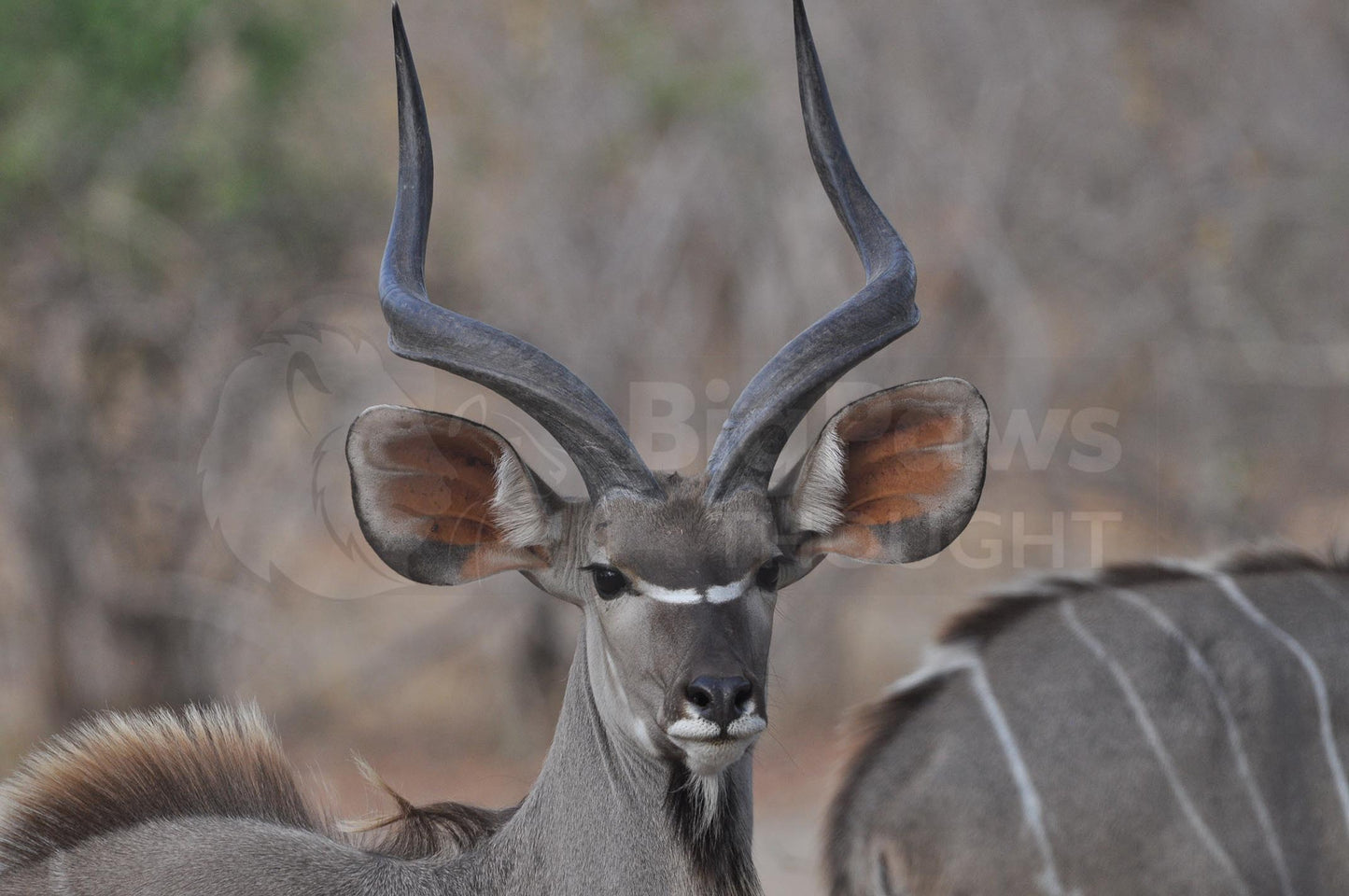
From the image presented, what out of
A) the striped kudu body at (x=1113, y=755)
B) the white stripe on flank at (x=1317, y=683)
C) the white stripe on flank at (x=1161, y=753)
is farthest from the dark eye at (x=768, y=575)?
the white stripe on flank at (x=1317, y=683)

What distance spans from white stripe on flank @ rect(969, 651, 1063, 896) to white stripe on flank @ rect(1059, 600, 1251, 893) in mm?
341

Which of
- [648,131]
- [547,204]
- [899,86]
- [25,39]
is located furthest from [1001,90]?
[25,39]

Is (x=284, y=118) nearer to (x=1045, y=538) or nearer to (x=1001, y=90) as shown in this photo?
(x=1001, y=90)

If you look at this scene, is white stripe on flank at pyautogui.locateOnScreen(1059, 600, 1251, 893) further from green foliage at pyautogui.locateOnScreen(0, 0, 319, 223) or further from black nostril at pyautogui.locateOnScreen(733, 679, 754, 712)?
green foliage at pyautogui.locateOnScreen(0, 0, 319, 223)

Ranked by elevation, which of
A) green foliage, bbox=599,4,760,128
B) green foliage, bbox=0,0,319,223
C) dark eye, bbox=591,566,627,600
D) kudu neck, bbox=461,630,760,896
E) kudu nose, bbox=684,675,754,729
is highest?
green foliage, bbox=599,4,760,128

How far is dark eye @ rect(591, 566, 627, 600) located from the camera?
246 centimetres

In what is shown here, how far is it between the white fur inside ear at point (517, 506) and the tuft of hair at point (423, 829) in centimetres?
51

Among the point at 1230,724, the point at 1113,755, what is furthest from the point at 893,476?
the point at 1230,724

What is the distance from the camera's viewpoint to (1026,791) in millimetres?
3791

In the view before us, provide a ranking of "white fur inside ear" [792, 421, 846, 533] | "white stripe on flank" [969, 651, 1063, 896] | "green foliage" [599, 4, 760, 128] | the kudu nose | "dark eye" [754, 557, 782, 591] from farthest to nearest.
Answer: "green foliage" [599, 4, 760, 128]
"white stripe on flank" [969, 651, 1063, 896]
"white fur inside ear" [792, 421, 846, 533]
"dark eye" [754, 557, 782, 591]
the kudu nose

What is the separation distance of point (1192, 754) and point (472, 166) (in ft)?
20.9

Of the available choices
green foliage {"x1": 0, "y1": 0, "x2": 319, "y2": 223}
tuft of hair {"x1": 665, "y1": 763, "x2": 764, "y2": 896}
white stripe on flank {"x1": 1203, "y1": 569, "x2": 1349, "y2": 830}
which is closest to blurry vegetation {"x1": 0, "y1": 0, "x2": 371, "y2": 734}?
green foliage {"x1": 0, "y1": 0, "x2": 319, "y2": 223}

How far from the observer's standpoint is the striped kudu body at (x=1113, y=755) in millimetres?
3752

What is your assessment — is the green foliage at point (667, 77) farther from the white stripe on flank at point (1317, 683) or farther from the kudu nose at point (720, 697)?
the kudu nose at point (720, 697)
